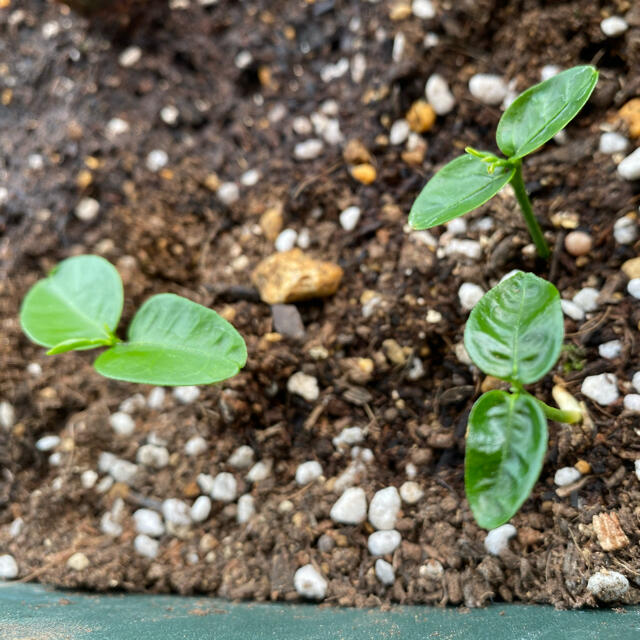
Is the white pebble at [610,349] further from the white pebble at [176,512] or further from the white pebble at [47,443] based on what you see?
the white pebble at [47,443]

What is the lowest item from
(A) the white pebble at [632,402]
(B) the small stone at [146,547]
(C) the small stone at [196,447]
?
(B) the small stone at [146,547]

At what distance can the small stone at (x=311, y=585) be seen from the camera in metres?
0.88

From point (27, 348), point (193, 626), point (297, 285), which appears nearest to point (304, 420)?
point (297, 285)

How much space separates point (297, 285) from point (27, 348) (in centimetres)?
58

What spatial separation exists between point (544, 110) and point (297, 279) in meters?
0.46

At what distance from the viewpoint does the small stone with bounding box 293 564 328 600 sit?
0.88 metres

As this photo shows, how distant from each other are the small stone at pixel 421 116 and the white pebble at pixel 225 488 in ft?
2.25

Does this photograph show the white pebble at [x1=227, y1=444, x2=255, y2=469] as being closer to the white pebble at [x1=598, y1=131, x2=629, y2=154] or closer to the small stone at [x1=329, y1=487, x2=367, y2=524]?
the small stone at [x1=329, y1=487, x2=367, y2=524]

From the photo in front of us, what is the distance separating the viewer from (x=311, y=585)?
0.88 m

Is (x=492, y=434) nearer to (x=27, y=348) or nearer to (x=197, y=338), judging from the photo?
(x=197, y=338)

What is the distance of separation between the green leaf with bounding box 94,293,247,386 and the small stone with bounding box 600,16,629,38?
2.47 ft

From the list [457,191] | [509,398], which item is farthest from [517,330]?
[457,191]

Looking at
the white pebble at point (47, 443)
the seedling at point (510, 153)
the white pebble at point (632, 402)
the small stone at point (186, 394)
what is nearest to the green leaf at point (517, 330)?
the seedling at point (510, 153)

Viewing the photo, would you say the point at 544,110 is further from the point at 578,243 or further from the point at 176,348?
the point at 176,348
